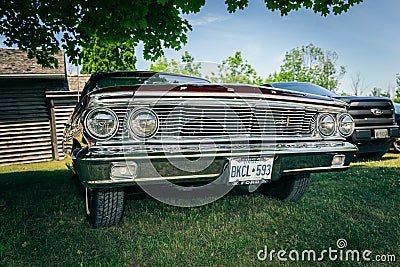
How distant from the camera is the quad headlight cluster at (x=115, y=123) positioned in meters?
2.56

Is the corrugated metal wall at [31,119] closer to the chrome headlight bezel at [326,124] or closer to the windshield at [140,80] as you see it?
the windshield at [140,80]

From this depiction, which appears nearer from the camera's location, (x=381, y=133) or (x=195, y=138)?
(x=195, y=138)

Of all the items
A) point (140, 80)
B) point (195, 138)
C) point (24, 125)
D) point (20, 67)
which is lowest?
point (24, 125)

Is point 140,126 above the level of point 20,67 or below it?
below

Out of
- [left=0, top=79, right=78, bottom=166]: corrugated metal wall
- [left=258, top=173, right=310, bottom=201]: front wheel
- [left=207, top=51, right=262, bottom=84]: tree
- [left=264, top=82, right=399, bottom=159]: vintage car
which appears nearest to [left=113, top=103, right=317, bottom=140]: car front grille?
[left=258, top=173, right=310, bottom=201]: front wheel

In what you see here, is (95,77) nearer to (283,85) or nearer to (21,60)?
(283,85)

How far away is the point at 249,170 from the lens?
2889 mm

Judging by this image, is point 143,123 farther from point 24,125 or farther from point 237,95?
point 24,125

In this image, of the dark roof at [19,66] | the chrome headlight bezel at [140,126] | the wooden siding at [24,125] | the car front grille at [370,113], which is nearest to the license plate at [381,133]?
the car front grille at [370,113]

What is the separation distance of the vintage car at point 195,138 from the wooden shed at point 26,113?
380 inches

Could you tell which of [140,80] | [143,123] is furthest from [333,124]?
[140,80]

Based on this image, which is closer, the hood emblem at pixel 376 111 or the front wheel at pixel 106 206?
the front wheel at pixel 106 206

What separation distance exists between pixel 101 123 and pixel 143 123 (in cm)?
32

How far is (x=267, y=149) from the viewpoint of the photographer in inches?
117
